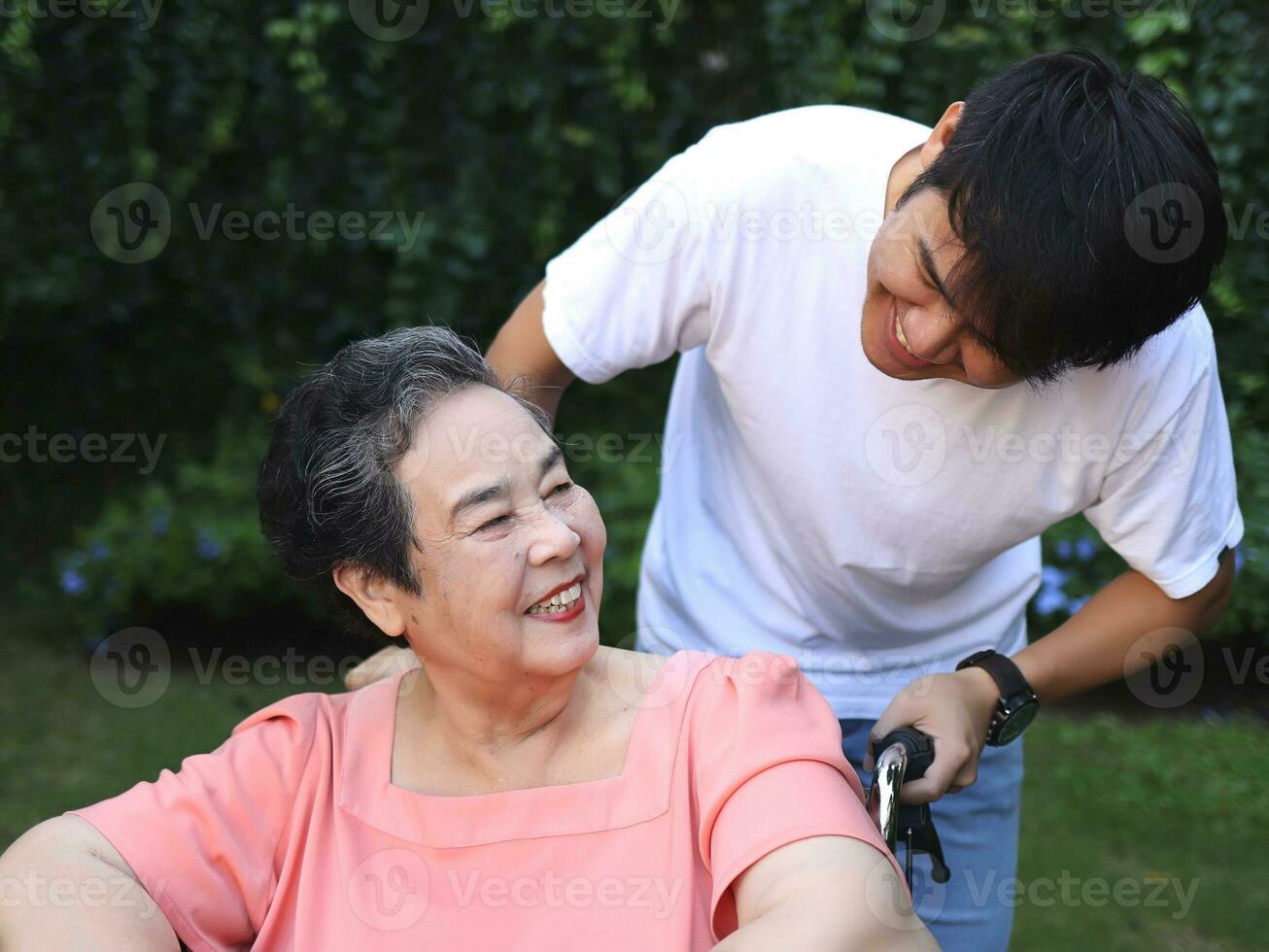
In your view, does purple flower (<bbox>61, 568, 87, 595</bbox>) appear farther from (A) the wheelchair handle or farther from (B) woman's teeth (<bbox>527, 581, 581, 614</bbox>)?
(A) the wheelchair handle

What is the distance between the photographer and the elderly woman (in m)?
1.95

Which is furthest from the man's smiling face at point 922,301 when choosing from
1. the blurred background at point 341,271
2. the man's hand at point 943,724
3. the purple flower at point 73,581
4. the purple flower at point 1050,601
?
the purple flower at point 73,581

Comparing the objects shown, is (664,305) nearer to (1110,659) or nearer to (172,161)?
(1110,659)

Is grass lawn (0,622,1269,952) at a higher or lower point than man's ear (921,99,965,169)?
lower

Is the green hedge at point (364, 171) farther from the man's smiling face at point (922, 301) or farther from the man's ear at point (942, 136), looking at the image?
the man's smiling face at point (922, 301)

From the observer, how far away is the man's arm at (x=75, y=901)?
1866 mm

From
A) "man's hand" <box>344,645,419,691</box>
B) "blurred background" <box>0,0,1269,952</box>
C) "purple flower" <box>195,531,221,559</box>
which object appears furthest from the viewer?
"purple flower" <box>195,531,221,559</box>

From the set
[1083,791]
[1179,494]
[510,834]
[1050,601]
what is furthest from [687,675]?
[1050,601]

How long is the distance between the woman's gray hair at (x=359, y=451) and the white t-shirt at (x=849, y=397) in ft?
0.86

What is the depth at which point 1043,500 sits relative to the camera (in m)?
2.22

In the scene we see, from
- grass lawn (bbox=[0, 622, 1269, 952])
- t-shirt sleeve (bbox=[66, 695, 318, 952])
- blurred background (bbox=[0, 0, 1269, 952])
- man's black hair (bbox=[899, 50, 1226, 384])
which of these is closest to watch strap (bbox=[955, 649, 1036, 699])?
man's black hair (bbox=[899, 50, 1226, 384])

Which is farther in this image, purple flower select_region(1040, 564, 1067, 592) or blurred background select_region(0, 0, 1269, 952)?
purple flower select_region(1040, 564, 1067, 592)

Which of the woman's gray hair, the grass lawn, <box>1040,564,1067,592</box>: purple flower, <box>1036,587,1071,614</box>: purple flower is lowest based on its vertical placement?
the grass lawn

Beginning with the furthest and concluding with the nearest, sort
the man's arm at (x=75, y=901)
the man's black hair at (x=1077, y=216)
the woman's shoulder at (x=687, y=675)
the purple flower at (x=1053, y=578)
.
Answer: the purple flower at (x=1053, y=578), the woman's shoulder at (x=687, y=675), the man's arm at (x=75, y=901), the man's black hair at (x=1077, y=216)
